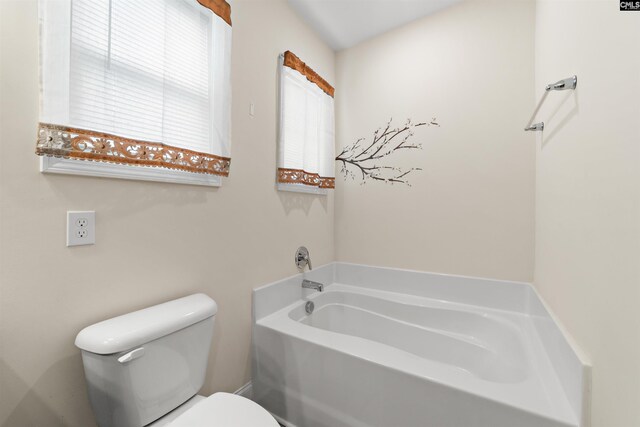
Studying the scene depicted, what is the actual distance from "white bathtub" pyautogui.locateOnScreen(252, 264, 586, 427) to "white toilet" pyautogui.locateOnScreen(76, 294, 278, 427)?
473 mm

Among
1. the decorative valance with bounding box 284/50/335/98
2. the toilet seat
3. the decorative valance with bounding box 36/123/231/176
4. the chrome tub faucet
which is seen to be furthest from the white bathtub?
the decorative valance with bounding box 284/50/335/98

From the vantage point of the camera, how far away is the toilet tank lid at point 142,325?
843 millimetres

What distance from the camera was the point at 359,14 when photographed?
6.45ft

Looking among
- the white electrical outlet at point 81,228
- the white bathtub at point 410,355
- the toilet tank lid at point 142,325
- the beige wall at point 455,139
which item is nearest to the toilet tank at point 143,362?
the toilet tank lid at point 142,325

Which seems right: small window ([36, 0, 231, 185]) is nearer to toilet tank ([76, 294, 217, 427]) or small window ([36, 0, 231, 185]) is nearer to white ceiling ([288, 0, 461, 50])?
toilet tank ([76, 294, 217, 427])

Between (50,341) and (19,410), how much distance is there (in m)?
0.19

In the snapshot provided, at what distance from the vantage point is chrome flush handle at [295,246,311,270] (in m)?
1.97

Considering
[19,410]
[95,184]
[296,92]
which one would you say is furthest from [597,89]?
[19,410]

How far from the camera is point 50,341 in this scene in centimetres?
87

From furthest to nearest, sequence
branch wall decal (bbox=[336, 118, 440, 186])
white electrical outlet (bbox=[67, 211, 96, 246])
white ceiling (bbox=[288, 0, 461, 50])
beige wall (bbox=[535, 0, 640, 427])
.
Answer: branch wall decal (bbox=[336, 118, 440, 186]) → white ceiling (bbox=[288, 0, 461, 50]) → white electrical outlet (bbox=[67, 211, 96, 246]) → beige wall (bbox=[535, 0, 640, 427])

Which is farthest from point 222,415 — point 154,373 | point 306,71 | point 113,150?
point 306,71

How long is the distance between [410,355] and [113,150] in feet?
4.88

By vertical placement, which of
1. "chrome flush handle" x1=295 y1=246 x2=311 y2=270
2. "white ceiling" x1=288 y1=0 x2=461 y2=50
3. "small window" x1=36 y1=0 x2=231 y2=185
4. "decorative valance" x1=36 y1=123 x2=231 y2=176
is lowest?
"chrome flush handle" x1=295 y1=246 x2=311 y2=270

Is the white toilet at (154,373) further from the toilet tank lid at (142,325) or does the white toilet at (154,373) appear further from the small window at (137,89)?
the small window at (137,89)
